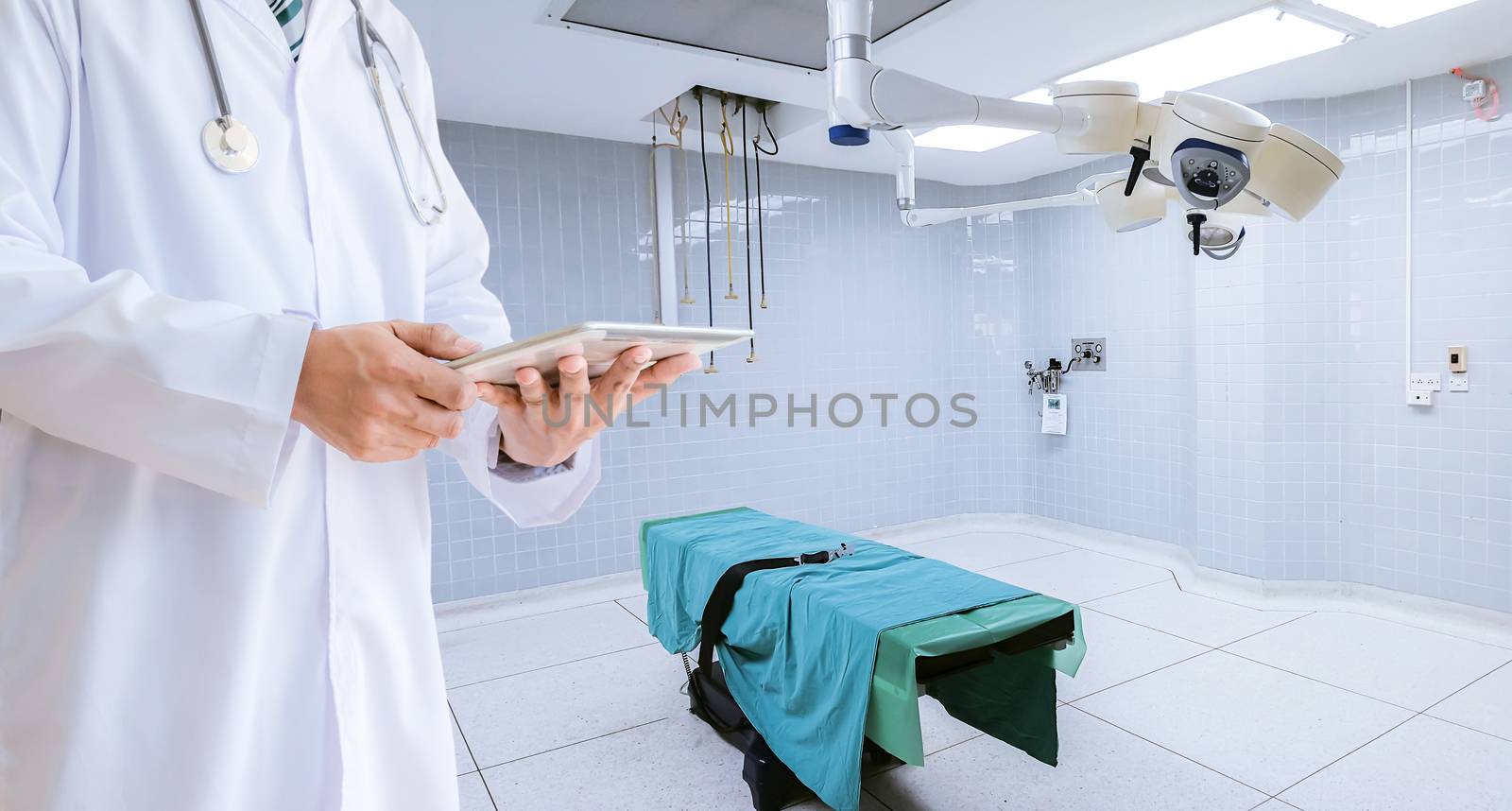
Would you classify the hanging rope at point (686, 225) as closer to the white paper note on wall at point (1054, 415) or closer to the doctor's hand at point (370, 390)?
the white paper note on wall at point (1054, 415)

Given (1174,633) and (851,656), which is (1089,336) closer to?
(1174,633)

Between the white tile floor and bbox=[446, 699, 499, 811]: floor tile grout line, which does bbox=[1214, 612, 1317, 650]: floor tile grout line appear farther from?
bbox=[446, 699, 499, 811]: floor tile grout line

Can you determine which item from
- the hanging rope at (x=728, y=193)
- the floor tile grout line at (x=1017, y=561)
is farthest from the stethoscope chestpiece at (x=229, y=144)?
the floor tile grout line at (x=1017, y=561)

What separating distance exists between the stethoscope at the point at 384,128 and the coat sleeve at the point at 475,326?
32 mm

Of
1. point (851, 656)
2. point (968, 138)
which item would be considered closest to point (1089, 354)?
point (968, 138)

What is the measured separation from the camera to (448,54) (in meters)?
3.04

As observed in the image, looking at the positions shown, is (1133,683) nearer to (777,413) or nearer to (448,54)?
(777,413)

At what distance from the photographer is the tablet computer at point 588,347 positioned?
620mm

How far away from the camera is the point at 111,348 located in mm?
541

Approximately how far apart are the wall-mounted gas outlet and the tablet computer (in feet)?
15.6

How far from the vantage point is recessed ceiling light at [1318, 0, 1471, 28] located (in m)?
2.73

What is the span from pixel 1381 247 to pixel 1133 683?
2529mm

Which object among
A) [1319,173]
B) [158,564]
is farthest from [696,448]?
[158,564]

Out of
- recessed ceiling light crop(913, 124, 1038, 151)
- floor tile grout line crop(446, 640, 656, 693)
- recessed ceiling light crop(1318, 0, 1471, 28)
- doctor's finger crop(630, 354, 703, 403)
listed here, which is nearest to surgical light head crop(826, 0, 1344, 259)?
doctor's finger crop(630, 354, 703, 403)
